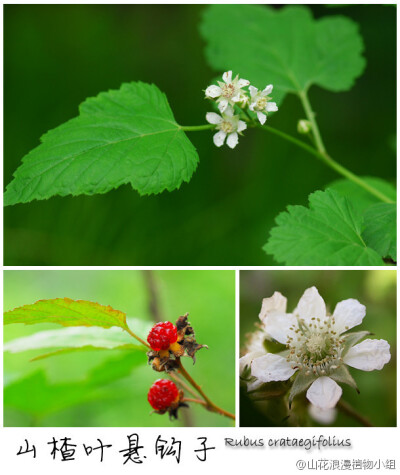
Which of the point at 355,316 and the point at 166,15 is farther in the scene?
the point at 166,15

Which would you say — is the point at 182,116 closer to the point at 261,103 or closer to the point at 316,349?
the point at 261,103

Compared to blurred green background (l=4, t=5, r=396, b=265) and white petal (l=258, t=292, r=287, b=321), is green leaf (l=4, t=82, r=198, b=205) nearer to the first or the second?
white petal (l=258, t=292, r=287, b=321)

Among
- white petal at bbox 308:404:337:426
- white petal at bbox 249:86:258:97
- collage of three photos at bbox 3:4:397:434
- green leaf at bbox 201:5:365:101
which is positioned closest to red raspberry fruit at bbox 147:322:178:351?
collage of three photos at bbox 3:4:397:434

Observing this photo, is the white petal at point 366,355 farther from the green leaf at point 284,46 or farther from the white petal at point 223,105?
the green leaf at point 284,46

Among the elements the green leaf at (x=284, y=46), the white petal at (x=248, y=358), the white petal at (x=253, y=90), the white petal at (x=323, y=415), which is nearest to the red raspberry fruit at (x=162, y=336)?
the white petal at (x=248, y=358)

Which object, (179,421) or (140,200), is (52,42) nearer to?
(140,200)
